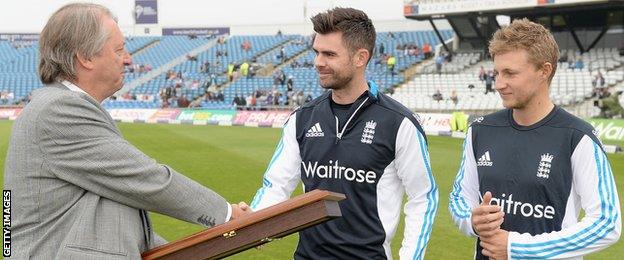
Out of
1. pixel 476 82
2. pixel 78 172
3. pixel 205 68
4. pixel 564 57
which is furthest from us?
pixel 205 68

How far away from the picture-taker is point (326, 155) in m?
3.29

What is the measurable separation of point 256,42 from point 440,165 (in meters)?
44.4

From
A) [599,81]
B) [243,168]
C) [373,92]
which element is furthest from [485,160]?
[599,81]

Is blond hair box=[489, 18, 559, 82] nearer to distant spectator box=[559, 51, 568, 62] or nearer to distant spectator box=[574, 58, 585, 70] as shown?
distant spectator box=[574, 58, 585, 70]

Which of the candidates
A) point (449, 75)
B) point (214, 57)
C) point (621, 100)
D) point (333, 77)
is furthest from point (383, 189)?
point (214, 57)

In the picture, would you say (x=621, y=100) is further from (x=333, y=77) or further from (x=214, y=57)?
(x=214, y=57)

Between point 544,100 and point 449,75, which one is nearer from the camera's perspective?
point 544,100

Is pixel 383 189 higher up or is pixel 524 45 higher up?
pixel 524 45

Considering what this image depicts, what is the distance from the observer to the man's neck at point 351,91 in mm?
3361

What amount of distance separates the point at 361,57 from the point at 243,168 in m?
11.3

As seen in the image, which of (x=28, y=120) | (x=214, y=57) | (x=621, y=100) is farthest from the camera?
(x=214, y=57)

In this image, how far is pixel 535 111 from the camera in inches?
119

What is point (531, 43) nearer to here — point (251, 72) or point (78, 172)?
point (78, 172)

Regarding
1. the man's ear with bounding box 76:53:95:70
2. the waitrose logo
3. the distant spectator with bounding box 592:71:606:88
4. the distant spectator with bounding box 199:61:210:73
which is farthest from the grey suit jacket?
the distant spectator with bounding box 199:61:210:73
